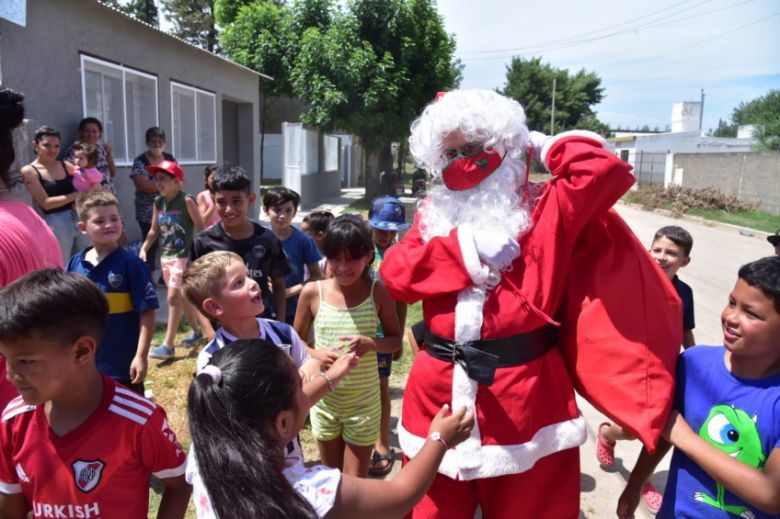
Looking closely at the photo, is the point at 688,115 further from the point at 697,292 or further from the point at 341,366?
the point at 341,366

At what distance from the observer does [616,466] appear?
131 inches

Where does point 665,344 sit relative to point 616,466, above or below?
above

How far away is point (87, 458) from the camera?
1.56 metres

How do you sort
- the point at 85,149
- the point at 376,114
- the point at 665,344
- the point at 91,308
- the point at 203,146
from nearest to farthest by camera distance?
1. the point at 91,308
2. the point at 665,344
3. the point at 85,149
4. the point at 203,146
5. the point at 376,114

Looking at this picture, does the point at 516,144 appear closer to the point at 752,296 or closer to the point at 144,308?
the point at 752,296

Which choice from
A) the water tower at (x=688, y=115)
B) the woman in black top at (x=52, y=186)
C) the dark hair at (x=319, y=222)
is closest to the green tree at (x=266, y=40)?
the woman in black top at (x=52, y=186)

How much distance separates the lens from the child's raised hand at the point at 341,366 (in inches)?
76.2

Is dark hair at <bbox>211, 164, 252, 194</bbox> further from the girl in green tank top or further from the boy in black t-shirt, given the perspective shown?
the girl in green tank top

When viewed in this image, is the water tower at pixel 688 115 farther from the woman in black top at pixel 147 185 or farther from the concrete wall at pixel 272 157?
the woman in black top at pixel 147 185

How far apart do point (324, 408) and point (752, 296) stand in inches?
73.4

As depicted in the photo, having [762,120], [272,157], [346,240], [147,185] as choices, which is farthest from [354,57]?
[762,120]

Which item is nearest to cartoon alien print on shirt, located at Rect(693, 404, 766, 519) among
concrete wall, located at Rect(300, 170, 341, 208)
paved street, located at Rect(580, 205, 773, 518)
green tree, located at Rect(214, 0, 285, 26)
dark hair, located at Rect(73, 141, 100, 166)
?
paved street, located at Rect(580, 205, 773, 518)

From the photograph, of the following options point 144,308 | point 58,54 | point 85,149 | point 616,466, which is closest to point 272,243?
point 144,308

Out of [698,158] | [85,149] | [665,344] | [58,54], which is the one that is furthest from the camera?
[698,158]
